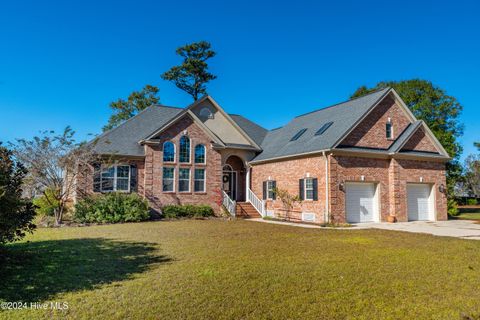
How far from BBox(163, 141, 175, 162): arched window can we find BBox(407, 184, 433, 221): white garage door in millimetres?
14668

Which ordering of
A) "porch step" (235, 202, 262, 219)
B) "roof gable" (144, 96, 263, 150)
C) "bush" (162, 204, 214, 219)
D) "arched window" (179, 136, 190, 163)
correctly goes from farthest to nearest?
"roof gable" (144, 96, 263, 150) → "porch step" (235, 202, 262, 219) → "arched window" (179, 136, 190, 163) → "bush" (162, 204, 214, 219)

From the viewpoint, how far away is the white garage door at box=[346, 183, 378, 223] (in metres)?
18.5

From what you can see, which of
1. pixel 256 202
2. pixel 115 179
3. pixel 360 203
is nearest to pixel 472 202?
pixel 360 203

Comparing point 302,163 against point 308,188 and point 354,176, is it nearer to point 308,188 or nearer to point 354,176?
point 308,188

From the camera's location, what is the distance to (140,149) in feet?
68.5

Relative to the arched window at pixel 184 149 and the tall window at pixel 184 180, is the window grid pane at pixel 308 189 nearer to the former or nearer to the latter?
the tall window at pixel 184 180

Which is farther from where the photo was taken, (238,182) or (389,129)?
(238,182)

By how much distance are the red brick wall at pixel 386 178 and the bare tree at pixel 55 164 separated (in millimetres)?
13207

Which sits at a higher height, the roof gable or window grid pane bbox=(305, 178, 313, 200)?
the roof gable

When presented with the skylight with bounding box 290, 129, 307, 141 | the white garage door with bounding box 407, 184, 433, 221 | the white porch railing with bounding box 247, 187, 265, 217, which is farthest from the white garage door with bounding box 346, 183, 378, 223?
the white porch railing with bounding box 247, 187, 265, 217

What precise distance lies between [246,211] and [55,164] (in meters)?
11.9

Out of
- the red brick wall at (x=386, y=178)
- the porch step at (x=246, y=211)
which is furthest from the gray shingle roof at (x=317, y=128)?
the porch step at (x=246, y=211)

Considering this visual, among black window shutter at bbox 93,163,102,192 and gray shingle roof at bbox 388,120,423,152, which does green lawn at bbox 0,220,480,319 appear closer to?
black window shutter at bbox 93,163,102,192

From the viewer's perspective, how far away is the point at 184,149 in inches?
861
